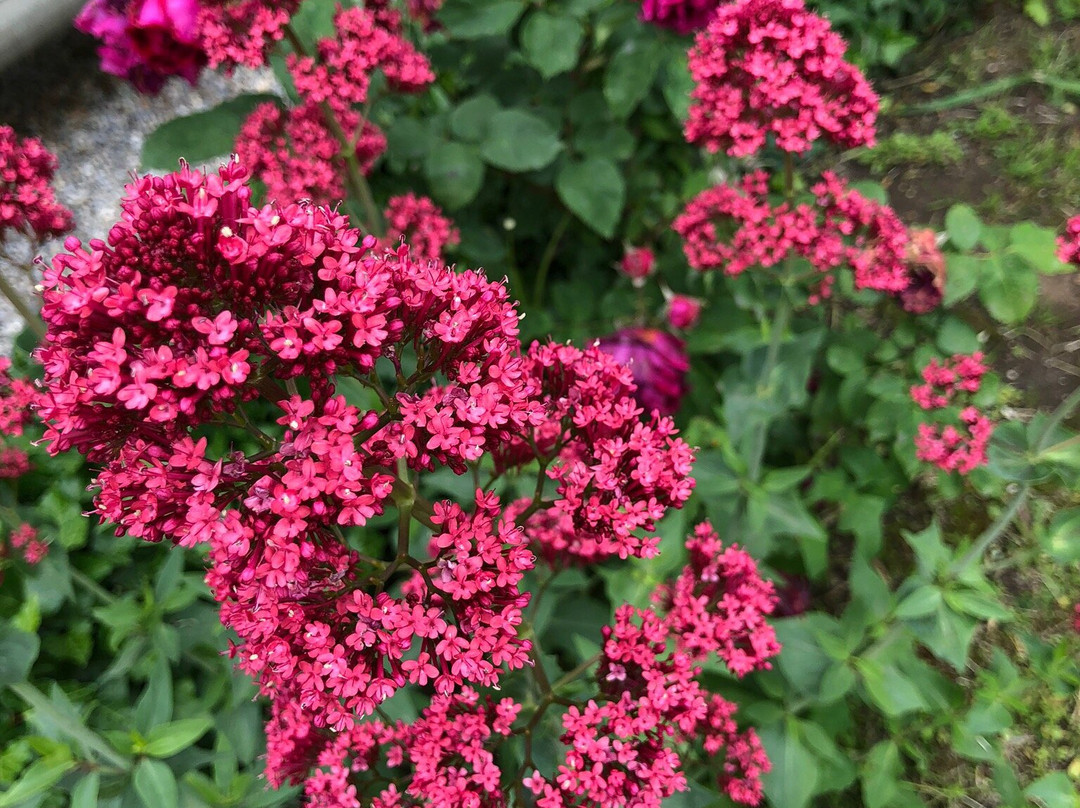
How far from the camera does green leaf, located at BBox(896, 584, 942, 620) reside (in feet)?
6.46

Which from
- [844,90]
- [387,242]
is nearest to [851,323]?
[844,90]

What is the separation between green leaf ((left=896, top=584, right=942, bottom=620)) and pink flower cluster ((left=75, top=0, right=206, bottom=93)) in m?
2.52

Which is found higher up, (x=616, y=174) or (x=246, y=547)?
(x=246, y=547)

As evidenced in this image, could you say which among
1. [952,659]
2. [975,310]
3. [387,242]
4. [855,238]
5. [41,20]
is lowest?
[975,310]

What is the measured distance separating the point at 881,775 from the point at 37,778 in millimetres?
2230

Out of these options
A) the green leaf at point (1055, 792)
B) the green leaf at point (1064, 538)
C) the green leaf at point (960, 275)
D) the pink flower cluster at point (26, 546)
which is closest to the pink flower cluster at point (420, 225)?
the pink flower cluster at point (26, 546)

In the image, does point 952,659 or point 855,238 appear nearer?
point 952,659

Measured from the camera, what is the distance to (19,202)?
6.25ft

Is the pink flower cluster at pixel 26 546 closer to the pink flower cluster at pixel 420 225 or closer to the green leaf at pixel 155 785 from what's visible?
the green leaf at pixel 155 785

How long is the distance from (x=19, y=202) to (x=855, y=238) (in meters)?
2.34

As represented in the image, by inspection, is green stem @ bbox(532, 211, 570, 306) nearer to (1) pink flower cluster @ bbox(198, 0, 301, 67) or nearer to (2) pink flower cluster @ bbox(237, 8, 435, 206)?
(2) pink flower cluster @ bbox(237, 8, 435, 206)

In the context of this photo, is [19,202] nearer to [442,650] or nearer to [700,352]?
[442,650]

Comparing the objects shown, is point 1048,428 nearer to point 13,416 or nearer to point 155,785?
point 155,785

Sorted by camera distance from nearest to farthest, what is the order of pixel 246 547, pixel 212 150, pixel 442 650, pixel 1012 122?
1. pixel 246 547
2. pixel 442 650
3. pixel 212 150
4. pixel 1012 122
